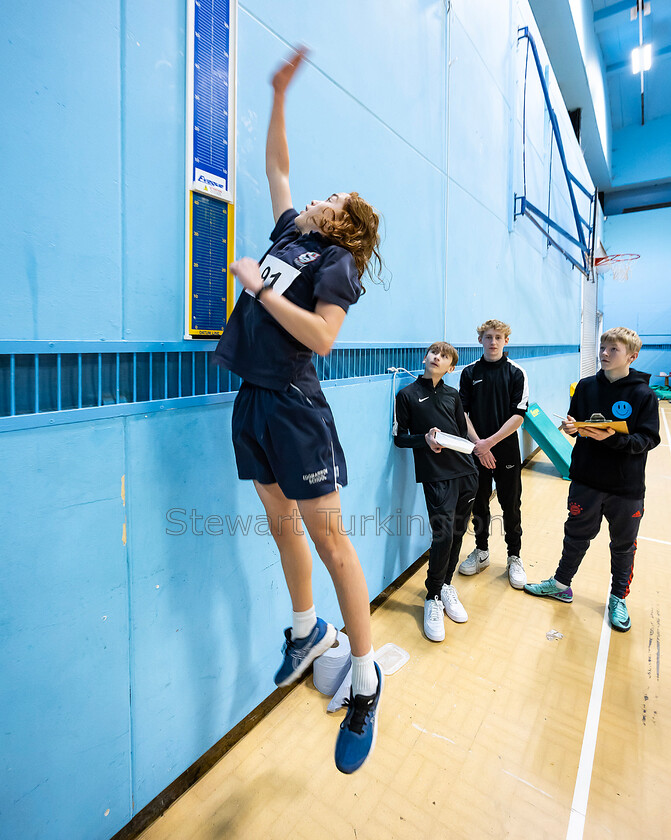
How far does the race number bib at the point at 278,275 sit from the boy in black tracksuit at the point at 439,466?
1418 mm

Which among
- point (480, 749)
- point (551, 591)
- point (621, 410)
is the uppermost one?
point (621, 410)

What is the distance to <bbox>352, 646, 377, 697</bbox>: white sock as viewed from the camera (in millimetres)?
1227

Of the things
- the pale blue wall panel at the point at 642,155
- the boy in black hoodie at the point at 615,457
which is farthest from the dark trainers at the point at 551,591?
the pale blue wall panel at the point at 642,155

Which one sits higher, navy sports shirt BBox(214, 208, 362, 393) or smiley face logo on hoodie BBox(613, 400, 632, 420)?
navy sports shirt BBox(214, 208, 362, 393)

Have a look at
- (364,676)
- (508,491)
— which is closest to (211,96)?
(364,676)

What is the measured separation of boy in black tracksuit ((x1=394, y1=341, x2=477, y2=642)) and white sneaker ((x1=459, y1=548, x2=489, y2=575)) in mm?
448

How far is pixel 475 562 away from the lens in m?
2.89

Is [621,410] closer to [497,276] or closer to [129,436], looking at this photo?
[497,276]

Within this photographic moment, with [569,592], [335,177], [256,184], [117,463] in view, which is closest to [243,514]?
[117,463]

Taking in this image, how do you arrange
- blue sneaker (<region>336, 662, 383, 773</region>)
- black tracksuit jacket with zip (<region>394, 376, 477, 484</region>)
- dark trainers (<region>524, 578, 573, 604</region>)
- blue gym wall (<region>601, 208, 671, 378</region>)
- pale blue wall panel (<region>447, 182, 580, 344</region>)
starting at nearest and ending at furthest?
blue sneaker (<region>336, 662, 383, 773</region>) < black tracksuit jacket with zip (<region>394, 376, 477, 484</region>) < dark trainers (<region>524, 578, 573, 604</region>) < pale blue wall panel (<region>447, 182, 580, 344</region>) < blue gym wall (<region>601, 208, 671, 378</region>)

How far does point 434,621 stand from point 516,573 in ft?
2.67

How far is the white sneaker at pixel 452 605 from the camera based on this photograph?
91.2 inches

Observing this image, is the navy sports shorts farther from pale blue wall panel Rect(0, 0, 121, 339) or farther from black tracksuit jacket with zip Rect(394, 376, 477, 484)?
black tracksuit jacket with zip Rect(394, 376, 477, 484)

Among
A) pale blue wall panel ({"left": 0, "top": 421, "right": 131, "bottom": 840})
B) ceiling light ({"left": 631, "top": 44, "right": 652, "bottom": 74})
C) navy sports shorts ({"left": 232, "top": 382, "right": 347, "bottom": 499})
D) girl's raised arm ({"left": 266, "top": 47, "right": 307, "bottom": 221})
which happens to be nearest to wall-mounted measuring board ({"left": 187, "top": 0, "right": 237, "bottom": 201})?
girl's raised arm ({"left": 266, "top": 47, "right": 307, "bottom": 221})
